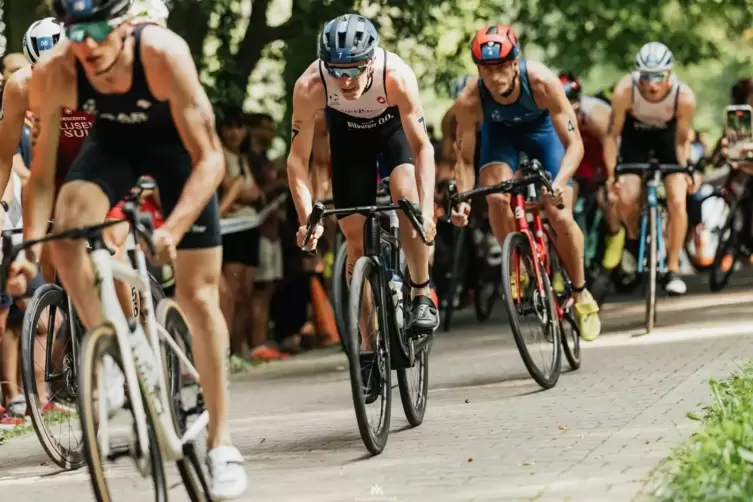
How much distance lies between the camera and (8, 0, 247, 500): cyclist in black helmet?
691cm

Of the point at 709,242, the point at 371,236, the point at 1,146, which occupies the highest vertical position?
the point at 1,146

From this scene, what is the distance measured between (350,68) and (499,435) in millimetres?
1981

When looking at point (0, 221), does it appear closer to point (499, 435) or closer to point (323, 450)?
point (323, 450)

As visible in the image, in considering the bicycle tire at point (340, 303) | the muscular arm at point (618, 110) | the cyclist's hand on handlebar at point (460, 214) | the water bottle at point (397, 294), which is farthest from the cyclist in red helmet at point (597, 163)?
the bicycle tire at point (340, 303)

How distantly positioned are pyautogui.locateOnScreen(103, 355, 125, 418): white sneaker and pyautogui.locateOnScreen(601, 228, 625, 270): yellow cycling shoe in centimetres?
1188

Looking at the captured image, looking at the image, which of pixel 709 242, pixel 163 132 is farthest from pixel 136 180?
pixel 709 242

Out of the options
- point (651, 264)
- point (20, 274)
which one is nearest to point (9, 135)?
point (20, 274)

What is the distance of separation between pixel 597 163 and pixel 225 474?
Answer: 11695 millimetres

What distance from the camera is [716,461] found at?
23.4ft

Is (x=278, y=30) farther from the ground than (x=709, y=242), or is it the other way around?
(x=278, y=30)

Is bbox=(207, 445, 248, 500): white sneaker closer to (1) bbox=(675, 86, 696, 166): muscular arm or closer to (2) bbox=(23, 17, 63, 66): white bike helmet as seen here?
(2) bbox=(23, 17, 63, 66): white bike helmet

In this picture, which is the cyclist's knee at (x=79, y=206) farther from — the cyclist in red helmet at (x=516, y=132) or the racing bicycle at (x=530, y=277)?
the cyclist in red helmet at (x=516, y=132)

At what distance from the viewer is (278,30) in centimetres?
1759

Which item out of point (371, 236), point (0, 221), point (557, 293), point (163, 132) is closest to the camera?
point (163, 132)
